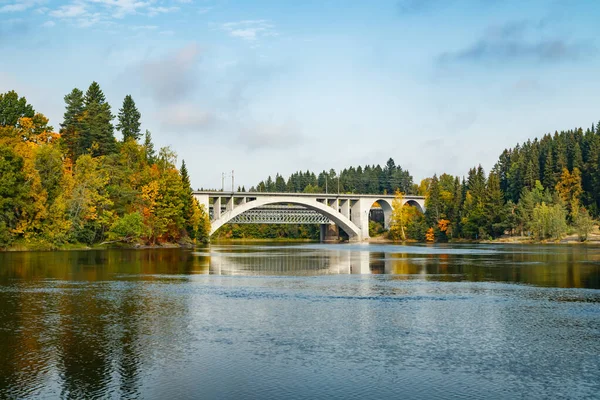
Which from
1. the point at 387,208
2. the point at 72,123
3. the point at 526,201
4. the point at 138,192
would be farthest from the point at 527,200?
the point at 72,123

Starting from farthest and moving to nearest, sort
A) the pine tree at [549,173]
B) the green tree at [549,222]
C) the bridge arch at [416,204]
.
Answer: the bridge arch at [416,204], the pine tree at [549,173], the green tree at [549,222]

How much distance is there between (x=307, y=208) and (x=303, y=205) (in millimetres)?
6860

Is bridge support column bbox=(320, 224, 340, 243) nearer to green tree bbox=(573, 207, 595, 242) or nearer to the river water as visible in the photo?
green tree bbox=(573, 207, 595, 242)

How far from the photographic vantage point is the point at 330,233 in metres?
162

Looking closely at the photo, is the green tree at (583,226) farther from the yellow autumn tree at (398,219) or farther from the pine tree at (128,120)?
the pine tree at (128,120)

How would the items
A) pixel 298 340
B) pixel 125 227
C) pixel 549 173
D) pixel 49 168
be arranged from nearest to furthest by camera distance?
pixel 298 340, pixel 49 168, pixel 125 227, pixel 549 173

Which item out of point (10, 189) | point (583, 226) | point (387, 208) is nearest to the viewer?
point (10, 189)

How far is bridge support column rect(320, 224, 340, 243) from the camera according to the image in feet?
517

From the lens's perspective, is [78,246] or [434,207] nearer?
[78,246]

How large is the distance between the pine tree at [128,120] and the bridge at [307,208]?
60.7 feet

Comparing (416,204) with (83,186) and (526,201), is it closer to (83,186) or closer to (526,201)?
(526,201)

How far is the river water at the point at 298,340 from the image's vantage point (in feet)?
41.0

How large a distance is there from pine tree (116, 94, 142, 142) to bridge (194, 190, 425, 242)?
18.5 meters

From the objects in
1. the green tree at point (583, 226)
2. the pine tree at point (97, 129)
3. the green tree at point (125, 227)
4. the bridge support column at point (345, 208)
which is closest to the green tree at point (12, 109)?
the pine tree at point (97, 129)
